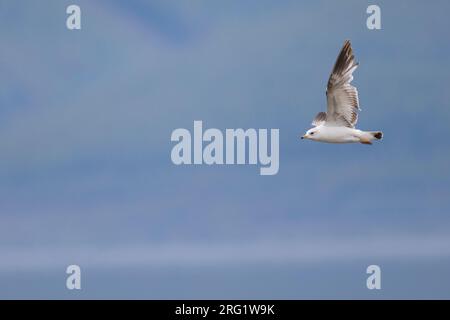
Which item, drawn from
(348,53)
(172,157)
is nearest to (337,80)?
(348,53)

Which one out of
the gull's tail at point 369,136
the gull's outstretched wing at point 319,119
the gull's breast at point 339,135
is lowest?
the gull's tail at point 369,136

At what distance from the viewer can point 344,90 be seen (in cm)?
3366

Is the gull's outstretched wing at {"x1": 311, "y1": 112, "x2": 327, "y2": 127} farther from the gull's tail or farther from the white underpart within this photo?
the gull's tail

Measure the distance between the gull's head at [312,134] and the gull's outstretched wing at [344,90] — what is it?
0.65 metres

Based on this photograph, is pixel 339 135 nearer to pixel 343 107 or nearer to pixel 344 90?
pixel 343 107

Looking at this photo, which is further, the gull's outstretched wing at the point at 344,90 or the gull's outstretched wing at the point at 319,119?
the gull's outstretched wing at the point at 319,119

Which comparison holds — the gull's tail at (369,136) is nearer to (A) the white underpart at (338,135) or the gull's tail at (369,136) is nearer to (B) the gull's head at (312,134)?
(A) the white underpart at (338,135)

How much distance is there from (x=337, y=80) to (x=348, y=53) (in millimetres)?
Answer: 574

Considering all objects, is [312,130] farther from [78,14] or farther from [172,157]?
[78,14]

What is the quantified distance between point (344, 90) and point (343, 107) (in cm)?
39

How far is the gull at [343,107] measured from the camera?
33.6 metres

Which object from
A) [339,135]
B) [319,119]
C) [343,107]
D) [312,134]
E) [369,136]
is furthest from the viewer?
[319,119]

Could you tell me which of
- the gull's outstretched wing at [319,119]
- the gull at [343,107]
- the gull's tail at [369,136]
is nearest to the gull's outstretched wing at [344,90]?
the gull at [343,107]

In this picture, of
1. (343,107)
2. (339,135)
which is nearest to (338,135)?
(339,135)
